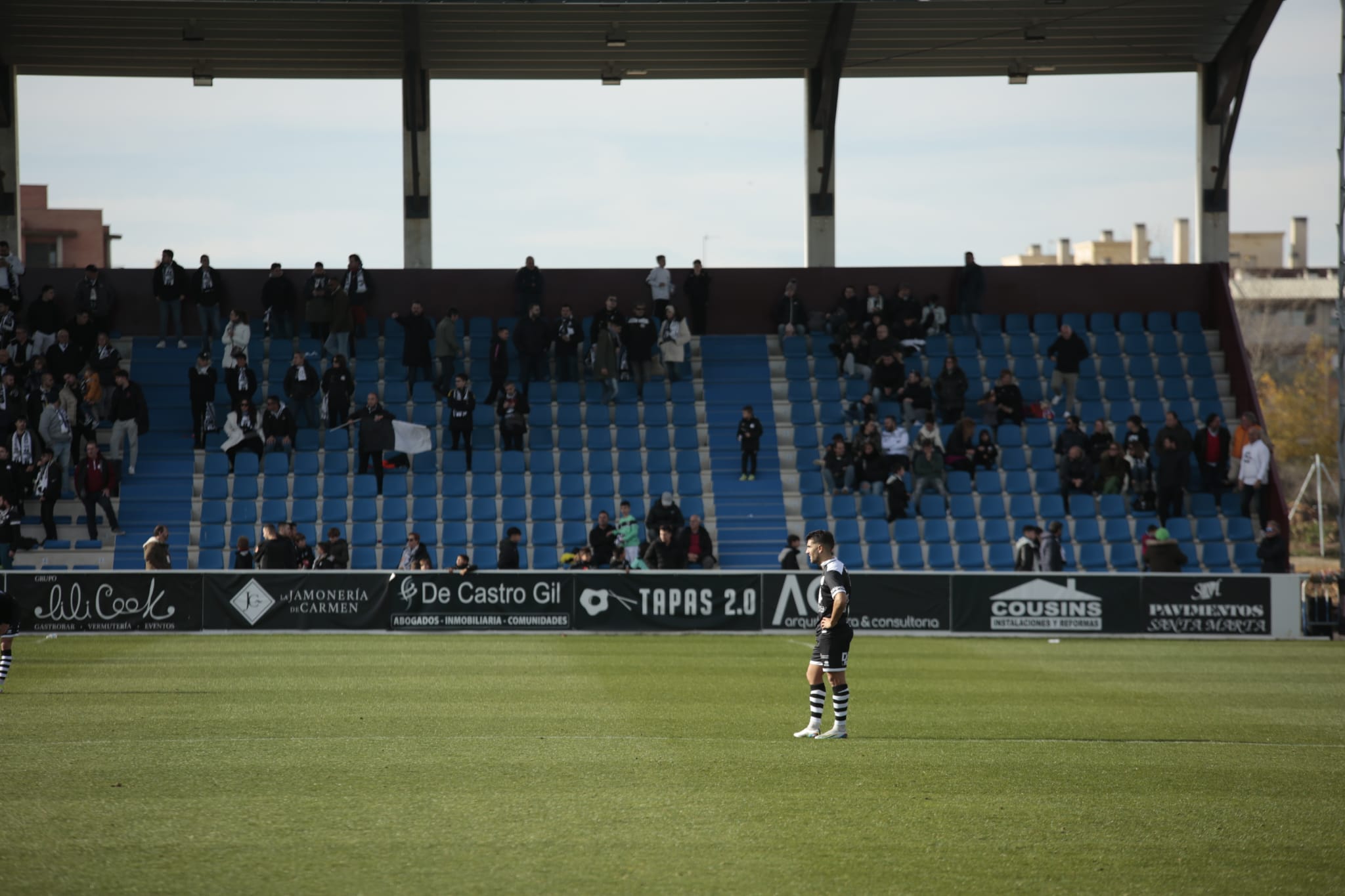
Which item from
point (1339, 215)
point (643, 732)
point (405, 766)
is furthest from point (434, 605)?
point (1339, 215)

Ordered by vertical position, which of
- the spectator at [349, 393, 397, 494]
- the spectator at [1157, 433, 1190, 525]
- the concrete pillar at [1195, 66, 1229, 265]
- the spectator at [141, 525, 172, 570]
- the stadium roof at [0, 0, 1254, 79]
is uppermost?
the stadium roof at [0, 0, 1254, 79]

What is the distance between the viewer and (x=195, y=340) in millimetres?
33906

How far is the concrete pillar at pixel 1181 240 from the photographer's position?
8694 cm

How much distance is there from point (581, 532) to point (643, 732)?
16447mm

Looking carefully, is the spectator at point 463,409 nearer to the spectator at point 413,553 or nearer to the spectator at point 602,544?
the spectator at point 413,553

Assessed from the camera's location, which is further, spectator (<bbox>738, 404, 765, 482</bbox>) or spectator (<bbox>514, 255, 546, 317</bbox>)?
spectator (<bbox>514, 255, 546, 317</bbox>)

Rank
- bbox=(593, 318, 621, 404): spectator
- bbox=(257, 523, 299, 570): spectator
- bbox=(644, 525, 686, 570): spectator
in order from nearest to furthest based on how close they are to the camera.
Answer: bbox=(257, 523, 299, 570): spectator < bbox=(644, 525, 686, 570): spectator < bbox=(593, 318, 621, 404): spectator

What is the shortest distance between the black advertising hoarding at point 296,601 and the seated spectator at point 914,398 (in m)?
12.6

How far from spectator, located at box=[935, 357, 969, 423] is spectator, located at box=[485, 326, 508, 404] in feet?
31.7

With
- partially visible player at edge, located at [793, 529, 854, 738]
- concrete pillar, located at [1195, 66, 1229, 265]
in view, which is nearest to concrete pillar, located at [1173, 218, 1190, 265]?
concrete pillar, located at [1195, 66, 1229, 265]

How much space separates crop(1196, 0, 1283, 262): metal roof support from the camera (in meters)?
33.6

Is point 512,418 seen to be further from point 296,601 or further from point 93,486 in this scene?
point 93,486

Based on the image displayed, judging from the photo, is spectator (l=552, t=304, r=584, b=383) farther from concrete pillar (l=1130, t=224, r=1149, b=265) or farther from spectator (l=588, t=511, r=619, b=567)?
concrete pillar (l=1130, t=224, r=1149, b=265)

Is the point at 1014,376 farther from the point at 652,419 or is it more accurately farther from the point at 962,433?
the point at 652,419
